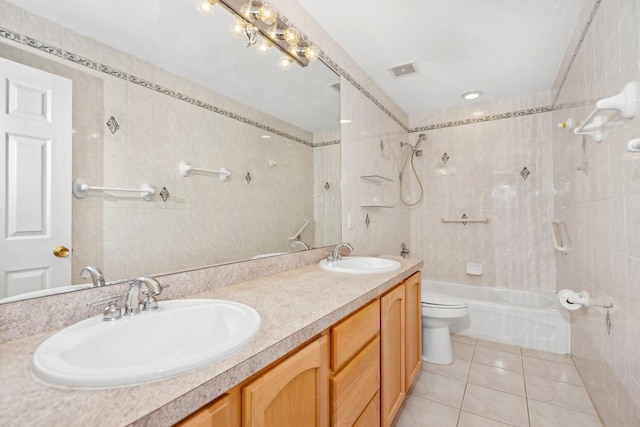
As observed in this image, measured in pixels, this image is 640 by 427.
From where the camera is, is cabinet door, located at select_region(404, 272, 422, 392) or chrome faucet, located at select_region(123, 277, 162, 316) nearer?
chrome faucet, located at select_region(123, 277, 162, 316)

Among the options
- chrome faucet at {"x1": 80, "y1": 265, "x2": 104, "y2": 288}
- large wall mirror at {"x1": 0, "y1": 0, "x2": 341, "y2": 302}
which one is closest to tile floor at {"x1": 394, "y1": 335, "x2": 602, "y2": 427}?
large wall mirror at {"x1": 0, "y1": 0, "x2": 341, "y2": 302}

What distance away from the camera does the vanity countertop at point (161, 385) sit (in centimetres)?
44

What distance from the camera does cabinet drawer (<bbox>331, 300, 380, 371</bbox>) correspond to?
97cm

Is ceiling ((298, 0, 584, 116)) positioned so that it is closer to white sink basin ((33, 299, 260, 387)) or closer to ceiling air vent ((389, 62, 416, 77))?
ceiling air vent ((389, 62, 416, 77))

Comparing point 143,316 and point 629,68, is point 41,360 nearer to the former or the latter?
point 143,316

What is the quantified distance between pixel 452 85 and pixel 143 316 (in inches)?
114

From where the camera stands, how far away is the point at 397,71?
2420mm

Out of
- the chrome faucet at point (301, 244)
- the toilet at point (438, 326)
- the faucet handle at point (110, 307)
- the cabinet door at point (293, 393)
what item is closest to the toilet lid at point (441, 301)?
the toilet at point (438, 326)

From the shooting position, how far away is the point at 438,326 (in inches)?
89.9

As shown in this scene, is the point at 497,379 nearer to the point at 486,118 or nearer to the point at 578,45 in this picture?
the point at 578,45

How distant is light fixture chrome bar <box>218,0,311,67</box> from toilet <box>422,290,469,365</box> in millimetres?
→ 1961

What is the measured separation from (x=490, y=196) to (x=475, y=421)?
211cm

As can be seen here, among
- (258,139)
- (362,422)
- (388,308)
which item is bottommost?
(362,422)

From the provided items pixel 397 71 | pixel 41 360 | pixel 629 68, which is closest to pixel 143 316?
pixel 41 360
